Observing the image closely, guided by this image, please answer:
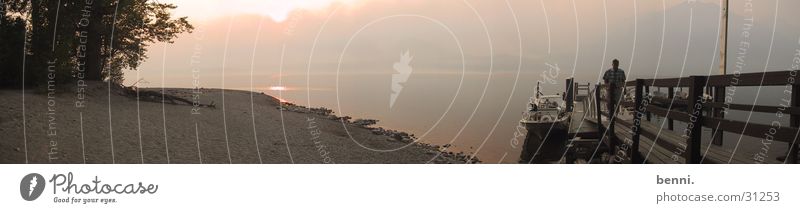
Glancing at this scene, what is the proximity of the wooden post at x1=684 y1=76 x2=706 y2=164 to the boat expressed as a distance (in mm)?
24979

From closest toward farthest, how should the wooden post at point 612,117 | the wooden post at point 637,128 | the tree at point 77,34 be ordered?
the wooden post at point 637,128, the wooden post at point 612,117, the tree at point 77,34

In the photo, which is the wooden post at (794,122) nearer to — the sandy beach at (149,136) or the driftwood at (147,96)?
the sandy beach at (149,136)

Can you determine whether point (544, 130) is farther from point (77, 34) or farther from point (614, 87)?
point (77, 34)

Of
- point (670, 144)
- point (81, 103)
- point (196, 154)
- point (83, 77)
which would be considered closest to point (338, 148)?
point (196, 154)

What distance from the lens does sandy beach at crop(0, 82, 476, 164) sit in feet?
48.7

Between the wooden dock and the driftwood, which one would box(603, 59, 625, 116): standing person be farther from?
the driftwood

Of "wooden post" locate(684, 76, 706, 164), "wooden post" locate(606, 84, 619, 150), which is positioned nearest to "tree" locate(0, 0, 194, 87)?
"wooden post" locate(606, 84, 619, 150)

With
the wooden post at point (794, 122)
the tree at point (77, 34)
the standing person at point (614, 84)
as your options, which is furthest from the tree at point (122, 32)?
the wooden post at point (794, 122)

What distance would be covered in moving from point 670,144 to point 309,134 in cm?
1930

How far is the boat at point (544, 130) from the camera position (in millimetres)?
35781

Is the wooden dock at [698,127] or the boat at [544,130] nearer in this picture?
the wooden dock at [698,127]

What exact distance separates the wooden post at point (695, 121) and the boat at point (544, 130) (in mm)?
24979

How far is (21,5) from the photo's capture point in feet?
74.1
